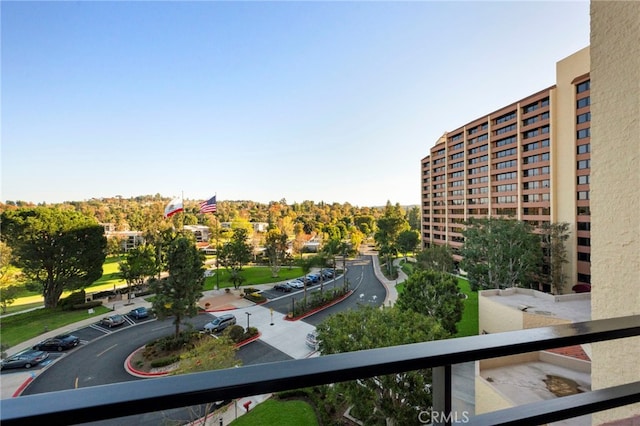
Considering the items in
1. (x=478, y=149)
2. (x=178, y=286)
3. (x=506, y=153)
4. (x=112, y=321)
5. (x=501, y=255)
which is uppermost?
(x=478, y=149)

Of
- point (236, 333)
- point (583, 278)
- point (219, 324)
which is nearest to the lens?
point (236, 333)

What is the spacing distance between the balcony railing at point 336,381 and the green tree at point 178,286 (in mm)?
11084

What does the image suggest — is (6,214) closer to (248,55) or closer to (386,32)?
(248,55)

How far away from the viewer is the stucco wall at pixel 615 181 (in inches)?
53.6

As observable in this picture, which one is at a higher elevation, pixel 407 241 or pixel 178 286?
pixel 178 286

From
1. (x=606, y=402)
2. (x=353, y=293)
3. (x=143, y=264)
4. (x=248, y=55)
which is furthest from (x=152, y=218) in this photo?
(x=606, y=402)

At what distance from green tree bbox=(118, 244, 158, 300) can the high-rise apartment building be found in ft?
62.2

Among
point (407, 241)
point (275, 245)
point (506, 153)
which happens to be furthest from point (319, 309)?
point (506, 153)

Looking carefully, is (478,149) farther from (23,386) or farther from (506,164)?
(23,386)

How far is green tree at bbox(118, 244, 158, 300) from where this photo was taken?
16.8 m

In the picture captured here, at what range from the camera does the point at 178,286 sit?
10.6 m

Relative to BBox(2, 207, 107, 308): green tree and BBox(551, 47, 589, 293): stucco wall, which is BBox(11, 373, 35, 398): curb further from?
BBox(551, 47, 589, 293): stucco wall

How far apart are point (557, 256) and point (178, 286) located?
18622mm

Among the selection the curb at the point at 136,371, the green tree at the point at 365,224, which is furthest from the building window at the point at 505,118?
the green tree at the point at 365,224
